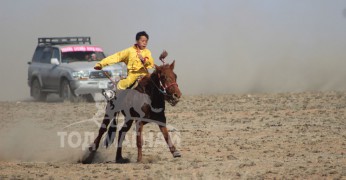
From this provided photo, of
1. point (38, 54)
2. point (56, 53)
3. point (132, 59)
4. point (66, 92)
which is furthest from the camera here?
point (38, 54)

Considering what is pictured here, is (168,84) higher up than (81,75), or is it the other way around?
(81,75)

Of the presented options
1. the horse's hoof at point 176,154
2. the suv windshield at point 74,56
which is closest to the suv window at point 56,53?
the suv windshield at point 74,56

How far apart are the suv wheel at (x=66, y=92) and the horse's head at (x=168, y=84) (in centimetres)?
1320

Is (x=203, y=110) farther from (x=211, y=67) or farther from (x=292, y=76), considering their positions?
(x=211, y=67)

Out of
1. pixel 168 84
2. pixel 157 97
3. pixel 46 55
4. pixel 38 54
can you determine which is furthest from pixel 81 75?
pixel 168 84

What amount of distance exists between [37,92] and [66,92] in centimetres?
266

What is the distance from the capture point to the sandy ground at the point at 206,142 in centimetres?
1092

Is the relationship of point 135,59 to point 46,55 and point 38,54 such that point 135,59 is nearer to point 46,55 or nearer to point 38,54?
point 46,55

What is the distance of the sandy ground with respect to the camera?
10922mm

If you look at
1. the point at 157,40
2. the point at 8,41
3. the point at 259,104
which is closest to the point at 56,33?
the point at 8,41

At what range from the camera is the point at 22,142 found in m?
14.7

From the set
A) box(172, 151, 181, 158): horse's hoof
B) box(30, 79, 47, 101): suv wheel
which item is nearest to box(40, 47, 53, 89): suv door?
box(30, 79, 47, 101): suv wheel

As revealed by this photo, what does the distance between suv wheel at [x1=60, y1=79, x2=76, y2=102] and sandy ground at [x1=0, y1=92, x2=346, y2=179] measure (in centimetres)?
142

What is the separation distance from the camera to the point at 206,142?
14.5 metres
